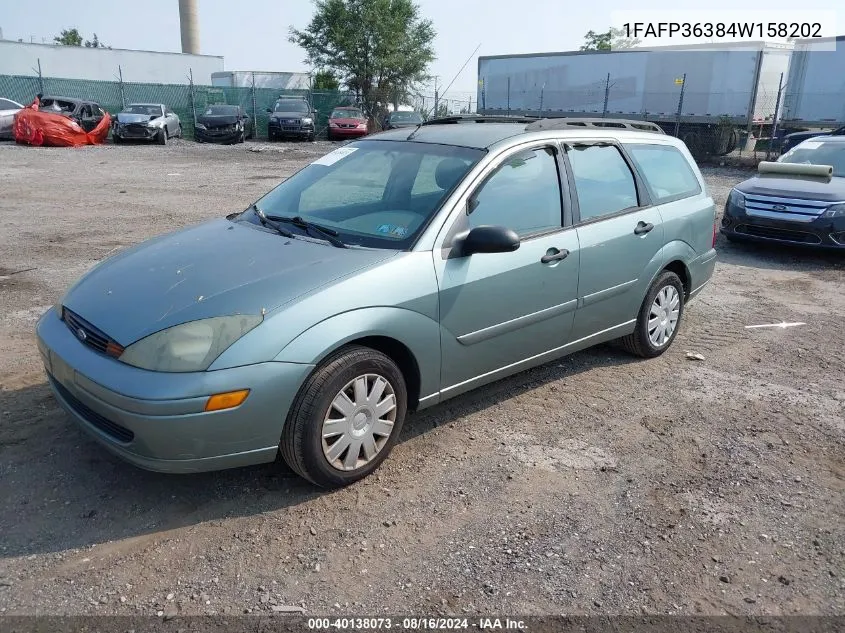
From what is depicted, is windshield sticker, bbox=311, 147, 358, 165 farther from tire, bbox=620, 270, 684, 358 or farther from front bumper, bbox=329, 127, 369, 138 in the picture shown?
front bumper, bbox=329, 127, 369, 138

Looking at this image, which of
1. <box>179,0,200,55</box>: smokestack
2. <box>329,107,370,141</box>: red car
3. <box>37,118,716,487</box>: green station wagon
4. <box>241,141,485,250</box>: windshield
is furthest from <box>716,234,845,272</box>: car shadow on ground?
<box>179,0,200,55</box>: smokestack

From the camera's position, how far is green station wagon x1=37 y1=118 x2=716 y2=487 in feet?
9.89

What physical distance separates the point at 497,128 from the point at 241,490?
8.87 feet

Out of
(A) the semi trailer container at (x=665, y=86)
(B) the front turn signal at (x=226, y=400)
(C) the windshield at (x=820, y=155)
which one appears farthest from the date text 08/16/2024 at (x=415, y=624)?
(A) the semi trailer container at (x=665, y=86)

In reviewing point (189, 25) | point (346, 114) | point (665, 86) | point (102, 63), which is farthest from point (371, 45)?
point (189, 25)

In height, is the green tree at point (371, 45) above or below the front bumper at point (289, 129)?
above

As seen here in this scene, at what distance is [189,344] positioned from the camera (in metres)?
3.00

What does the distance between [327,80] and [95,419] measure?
41495mm

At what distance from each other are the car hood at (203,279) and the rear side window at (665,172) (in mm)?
2485

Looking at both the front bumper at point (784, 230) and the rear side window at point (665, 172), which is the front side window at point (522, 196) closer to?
the rear side window at point (665, 172)

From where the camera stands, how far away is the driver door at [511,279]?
3723 millimetres

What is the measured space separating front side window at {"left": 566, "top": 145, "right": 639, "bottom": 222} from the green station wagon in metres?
0.01

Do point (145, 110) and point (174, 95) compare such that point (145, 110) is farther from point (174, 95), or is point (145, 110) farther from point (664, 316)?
point (664, 316)

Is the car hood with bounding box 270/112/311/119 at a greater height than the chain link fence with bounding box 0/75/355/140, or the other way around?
the chain link fence with bounding box 0/75/355/140
